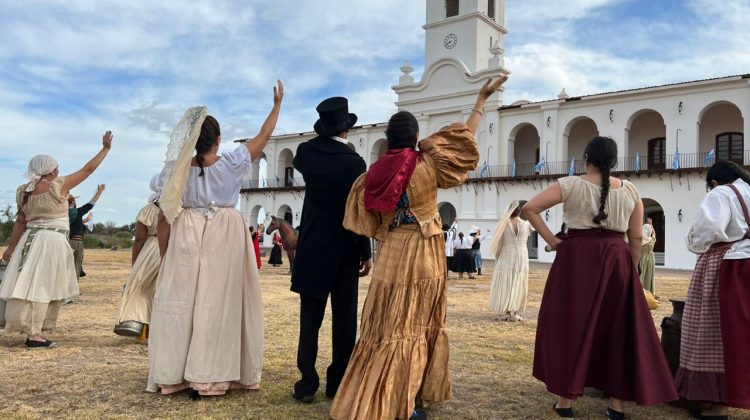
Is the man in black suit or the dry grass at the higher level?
the man in black suit

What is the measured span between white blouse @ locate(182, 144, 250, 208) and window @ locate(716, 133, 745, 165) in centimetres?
2742

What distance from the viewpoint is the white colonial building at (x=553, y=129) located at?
2523cm

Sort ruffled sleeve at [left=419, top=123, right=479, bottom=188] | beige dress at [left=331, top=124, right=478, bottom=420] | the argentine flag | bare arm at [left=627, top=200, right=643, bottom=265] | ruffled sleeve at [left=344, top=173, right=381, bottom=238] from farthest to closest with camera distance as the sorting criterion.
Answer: the argentine flag, bare arm at [left=627, top=200, right=643, bottom=265], ruffled sleeve at [left=344, top=173, right=381, bottom=238], ruffled sleeve at [left=419, top=123, right=479, bottom=188], beige dress at [left=331, top=124, right=478, bottom=420]

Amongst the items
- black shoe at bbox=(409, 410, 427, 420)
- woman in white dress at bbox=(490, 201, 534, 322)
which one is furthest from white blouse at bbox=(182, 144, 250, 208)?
woman in white dress at bbox=(490, 201, 534, 322)

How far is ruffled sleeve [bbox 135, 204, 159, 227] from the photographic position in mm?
5930

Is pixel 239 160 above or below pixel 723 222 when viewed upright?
above

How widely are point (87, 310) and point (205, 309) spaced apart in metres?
5.50

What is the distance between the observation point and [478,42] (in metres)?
31.8

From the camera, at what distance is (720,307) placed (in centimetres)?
368

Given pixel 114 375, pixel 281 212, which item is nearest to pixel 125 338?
pixel 114 375

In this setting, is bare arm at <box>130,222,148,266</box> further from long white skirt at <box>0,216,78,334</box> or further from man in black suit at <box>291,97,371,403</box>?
man in black suit at <box>291,97,371,403</box>

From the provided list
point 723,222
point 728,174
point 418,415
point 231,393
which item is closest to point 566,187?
point 723,222

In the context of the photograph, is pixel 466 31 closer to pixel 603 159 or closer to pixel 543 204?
pixel 603 159

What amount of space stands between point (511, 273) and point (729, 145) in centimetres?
2307
